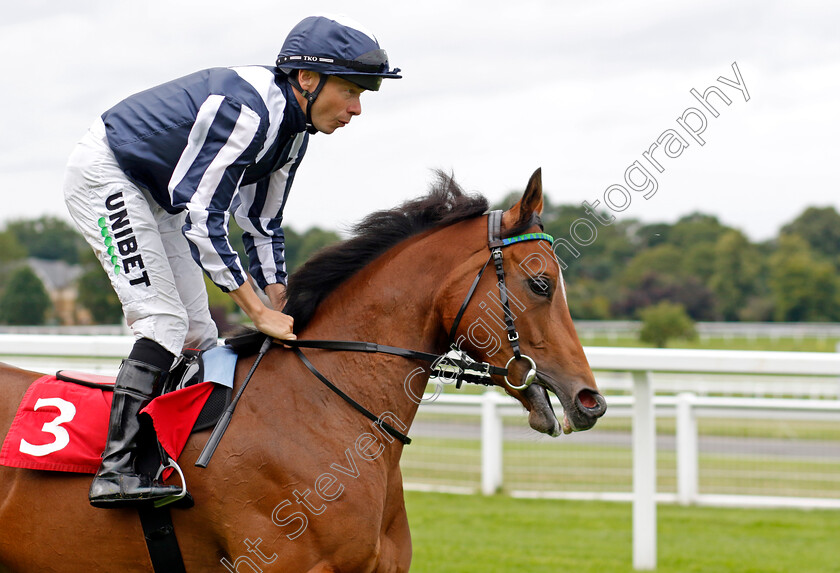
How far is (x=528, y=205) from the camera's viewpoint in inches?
114

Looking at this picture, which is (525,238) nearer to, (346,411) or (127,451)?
(346,411)

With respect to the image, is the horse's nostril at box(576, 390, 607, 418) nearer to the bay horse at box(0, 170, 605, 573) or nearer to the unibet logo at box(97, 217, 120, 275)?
the bay horse at box(0, 170, 605, 573)

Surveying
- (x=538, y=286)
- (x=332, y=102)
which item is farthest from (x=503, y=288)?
(x=332, y=102)

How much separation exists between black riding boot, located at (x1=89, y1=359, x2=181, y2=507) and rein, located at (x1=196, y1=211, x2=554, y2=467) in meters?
0.19

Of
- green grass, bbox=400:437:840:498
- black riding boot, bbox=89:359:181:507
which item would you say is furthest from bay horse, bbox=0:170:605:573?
green grass, bbox=400:437:840:498

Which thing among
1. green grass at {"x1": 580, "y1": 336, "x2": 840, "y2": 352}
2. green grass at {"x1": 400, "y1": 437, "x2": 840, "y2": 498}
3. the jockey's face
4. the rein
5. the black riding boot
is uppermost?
the jockey's face

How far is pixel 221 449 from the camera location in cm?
279

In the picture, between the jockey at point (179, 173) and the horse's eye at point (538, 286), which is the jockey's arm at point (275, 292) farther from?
the horse's eye at point (538, 286)

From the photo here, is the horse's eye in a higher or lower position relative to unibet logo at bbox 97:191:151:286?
lower

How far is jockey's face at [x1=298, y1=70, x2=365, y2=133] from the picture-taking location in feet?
9.79

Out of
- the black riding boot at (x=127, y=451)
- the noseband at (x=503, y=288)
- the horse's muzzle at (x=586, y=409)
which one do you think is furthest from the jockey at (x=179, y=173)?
the horse's muzzle at (x=586, y=409)

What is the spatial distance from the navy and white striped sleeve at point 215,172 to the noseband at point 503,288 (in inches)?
29.6

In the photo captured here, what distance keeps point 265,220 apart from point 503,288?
1110mm

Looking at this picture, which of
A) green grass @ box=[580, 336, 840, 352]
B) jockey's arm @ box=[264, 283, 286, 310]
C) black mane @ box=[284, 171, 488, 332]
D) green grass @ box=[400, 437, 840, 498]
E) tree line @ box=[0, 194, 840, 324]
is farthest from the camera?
tree line @ box=[0, 194, 840, 324]
